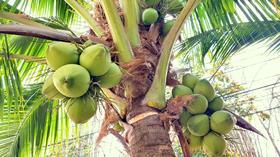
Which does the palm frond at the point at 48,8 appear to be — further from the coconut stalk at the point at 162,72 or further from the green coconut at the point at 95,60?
the green coconut at the point at 95,60

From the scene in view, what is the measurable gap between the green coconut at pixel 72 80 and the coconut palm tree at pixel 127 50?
14cm

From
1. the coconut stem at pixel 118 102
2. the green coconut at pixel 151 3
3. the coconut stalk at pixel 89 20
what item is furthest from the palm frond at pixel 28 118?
the coconut stem at pixel 118 102

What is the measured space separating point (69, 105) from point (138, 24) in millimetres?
770

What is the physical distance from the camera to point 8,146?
8.82 ft

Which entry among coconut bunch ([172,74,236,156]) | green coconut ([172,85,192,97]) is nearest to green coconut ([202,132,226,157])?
coconut bunch ([172,74,236,156])

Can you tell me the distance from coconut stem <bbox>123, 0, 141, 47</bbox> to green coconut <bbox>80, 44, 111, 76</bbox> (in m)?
0.42

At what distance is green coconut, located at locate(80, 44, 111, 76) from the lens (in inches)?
56.6

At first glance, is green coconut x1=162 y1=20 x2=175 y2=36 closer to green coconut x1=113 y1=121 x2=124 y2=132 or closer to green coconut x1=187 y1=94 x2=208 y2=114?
green coconut x1=187 y1=94 x2=208 y2=114

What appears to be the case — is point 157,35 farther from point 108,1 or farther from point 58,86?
point 58,86

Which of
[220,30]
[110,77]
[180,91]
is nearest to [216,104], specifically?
[180,91]

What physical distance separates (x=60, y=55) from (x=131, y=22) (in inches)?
22.7

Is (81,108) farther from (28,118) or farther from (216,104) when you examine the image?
(28,118)

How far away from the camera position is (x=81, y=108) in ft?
4.77

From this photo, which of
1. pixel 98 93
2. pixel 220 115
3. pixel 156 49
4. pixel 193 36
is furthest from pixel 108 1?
pixel 193 36
